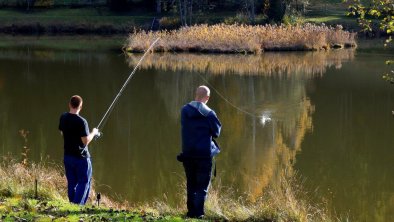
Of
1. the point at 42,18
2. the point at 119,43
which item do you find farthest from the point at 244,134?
the point at 42,18

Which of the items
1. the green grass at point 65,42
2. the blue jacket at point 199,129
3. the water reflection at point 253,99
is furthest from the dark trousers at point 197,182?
the green grass at point 65,42

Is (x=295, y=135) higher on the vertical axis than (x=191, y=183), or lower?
lower

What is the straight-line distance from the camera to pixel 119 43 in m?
50.6

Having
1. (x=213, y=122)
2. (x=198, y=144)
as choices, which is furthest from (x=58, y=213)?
(x=213, y=122)

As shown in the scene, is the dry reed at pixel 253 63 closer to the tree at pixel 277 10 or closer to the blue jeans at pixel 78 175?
the tree at pixel 277 10

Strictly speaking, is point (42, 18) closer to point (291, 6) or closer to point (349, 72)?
point (291, 6)

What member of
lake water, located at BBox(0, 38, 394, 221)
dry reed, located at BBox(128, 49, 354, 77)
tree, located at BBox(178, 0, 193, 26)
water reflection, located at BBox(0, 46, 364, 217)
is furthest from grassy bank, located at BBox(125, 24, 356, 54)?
tree, located at BBox(178, 0, 193, 26)

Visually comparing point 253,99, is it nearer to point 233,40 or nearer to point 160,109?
point 160,109

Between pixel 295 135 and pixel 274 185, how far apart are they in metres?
5.11

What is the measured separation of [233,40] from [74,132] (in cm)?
3267

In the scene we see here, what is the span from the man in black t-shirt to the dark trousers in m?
1.49

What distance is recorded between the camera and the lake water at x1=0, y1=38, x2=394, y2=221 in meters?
12.4

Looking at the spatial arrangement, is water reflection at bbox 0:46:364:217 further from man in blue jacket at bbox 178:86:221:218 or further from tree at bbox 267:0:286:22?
tree at bbox 267:0:286:22

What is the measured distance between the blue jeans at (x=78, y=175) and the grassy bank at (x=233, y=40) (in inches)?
1251
